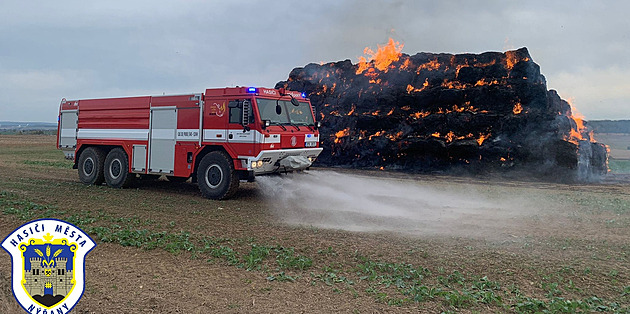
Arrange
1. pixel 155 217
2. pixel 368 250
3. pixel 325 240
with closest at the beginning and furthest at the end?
pixel 368 250, pixel 325 240, pixel 155 217

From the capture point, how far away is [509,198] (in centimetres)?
1572

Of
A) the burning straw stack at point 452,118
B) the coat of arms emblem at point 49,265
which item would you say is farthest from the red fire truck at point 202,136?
the burning straw stack at point 452,118

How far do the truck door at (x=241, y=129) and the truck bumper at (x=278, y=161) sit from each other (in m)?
0.27

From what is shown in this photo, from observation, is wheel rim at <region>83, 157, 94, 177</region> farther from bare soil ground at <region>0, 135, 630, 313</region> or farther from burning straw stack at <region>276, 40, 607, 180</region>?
burning straw stack at <region>276, 40, 607, 180</region>

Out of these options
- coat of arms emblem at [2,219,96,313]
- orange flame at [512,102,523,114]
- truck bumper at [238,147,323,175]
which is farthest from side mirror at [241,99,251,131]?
orange flame at [512,102,523,114]

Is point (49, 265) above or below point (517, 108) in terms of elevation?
below

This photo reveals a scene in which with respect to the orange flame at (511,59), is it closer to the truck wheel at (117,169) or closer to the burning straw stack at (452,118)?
the burning straw stack at (452,118)

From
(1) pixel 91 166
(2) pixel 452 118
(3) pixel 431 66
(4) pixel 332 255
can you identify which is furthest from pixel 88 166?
(3) pixel 431 66

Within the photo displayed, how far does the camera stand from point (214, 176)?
44.1 feet

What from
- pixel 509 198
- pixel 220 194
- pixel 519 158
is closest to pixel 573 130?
pixel 519 158

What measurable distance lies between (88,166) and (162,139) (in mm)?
3993

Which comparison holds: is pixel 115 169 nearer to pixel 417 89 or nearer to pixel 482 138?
pixel 482 138

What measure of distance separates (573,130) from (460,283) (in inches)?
1038

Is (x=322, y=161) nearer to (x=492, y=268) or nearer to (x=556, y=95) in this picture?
(x=556, y=95)
